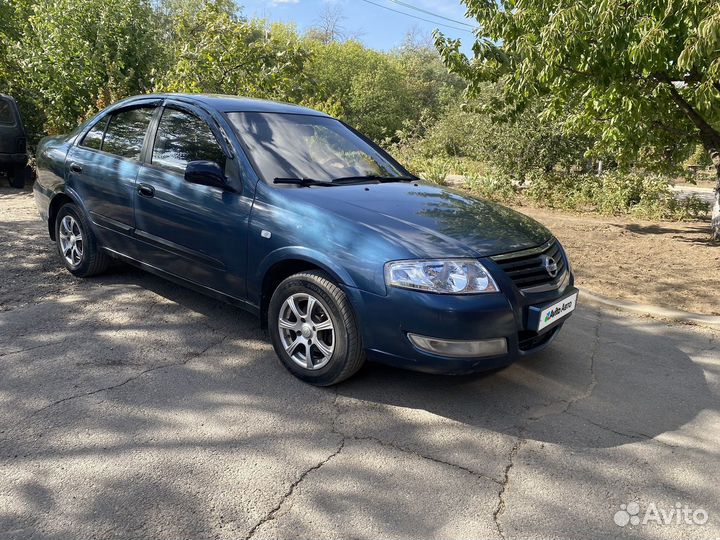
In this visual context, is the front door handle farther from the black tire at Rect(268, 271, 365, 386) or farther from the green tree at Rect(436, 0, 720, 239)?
the green tree at Rect(436, 0, 720, 239)

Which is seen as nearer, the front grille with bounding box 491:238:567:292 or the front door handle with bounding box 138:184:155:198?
the front grille with bounding box 491:238:567:292

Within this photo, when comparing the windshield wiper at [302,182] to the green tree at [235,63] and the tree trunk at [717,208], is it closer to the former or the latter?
the green tree at [235,63]

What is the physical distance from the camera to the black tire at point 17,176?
11219 millimetres

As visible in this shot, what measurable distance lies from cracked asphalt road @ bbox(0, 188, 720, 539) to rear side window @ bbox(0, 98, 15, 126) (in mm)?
8279

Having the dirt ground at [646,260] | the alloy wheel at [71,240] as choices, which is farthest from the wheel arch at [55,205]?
the dirt ground at [646,260]

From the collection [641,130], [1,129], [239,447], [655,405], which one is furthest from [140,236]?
[1,129]

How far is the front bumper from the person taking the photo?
305cm

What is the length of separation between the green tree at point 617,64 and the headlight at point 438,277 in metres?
3.74

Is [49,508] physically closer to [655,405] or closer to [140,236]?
[140,236]

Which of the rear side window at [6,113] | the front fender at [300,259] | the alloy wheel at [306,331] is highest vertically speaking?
the rear side window at [6,113]

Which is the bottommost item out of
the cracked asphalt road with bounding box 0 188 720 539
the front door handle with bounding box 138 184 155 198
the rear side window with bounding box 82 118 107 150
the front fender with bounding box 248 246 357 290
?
the cracked asphalt road with bounding box 0 188 720 539

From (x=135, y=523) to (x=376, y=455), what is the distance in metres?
1.15

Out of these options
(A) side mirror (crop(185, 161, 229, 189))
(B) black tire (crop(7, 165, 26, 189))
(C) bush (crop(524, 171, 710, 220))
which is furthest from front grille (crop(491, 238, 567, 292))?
(B) black tire (crop(7, 165, 26, 189))

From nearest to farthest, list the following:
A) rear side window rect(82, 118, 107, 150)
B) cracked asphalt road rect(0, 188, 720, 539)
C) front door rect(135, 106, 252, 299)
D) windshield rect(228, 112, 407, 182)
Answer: cracked asphalt road rect(0, 188, 720, 539) → front door rect(135, 106, 252, 299) → windshield rect(228, 112, 407, 182) → rear side window rect(82, 118, 107, 150)
